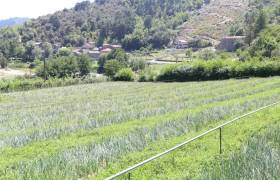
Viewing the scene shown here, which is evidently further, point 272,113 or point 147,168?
point 272,113

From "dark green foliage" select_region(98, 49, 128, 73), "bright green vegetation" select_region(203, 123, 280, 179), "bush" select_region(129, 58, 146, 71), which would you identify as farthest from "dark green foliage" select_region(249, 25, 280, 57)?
"bright green vegetation" select_region(203, 123, 280, 179)

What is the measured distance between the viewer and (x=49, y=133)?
20281 millimetres

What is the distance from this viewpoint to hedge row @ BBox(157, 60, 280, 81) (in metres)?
66.9

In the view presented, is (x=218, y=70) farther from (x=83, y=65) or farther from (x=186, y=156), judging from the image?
(x=83, y=65)

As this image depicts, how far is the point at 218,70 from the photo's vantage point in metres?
72.7

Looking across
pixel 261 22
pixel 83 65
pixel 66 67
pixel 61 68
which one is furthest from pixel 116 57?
pixel 261 22

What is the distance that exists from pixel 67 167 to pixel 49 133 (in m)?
8.53

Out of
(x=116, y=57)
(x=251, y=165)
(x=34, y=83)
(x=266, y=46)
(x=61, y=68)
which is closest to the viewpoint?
(x=251, y=165)

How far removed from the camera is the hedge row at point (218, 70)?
6688 centimetres

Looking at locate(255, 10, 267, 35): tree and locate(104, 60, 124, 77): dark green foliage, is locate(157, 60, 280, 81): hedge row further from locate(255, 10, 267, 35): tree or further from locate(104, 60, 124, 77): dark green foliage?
locate(255, 10, 267, 35): tree

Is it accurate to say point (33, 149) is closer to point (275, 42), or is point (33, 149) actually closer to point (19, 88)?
point (19, 88)

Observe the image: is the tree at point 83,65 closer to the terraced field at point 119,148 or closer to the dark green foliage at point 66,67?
the dark green foliage at point 66,67

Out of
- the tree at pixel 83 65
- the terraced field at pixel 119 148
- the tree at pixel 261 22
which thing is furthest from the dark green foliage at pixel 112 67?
the terraced field at pixel 119 148

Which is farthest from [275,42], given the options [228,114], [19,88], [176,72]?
[228,114]
